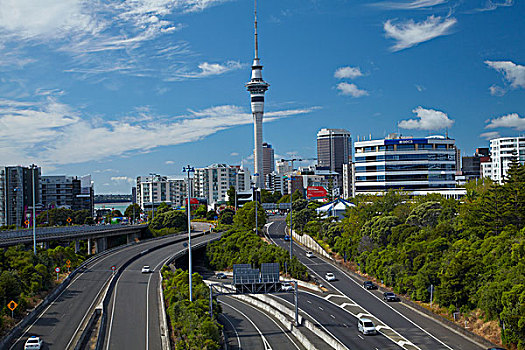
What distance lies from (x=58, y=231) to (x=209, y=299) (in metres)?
49.4

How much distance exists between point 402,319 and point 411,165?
78.4 meters

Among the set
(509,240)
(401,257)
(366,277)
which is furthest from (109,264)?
(509,240)

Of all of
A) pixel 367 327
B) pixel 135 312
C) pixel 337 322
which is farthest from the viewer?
pixel 337 322

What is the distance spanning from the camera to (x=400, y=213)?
90.6 meters

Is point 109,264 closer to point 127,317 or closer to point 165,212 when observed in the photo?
point 127,317

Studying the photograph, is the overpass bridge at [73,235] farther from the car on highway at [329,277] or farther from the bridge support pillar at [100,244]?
the car on highway at [329,277]

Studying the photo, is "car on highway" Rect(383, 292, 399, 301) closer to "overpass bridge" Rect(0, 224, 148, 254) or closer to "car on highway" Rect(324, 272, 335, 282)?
"car on highway" Rect(324, 272, 335, 282)

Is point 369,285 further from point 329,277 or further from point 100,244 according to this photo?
point 100,244

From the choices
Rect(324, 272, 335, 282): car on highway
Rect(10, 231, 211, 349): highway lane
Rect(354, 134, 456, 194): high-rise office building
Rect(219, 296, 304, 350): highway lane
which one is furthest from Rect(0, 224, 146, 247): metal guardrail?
Rect(354, 134, 456, 194): high-rise office building

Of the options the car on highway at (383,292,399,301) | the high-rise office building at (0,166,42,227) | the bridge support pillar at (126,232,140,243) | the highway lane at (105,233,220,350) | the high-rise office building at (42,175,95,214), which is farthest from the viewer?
the high-rise office building at (42,175,95,214)

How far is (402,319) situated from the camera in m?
51.4

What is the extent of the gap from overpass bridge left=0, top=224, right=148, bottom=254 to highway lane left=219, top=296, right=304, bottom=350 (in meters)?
35.9

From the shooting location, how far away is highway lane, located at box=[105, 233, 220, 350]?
131 feet

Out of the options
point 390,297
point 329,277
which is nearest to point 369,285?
point 390,297
